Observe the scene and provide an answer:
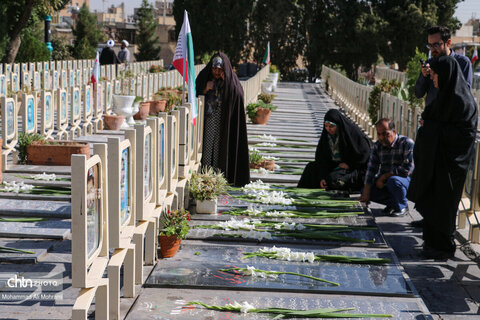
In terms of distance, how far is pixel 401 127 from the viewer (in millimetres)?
10477

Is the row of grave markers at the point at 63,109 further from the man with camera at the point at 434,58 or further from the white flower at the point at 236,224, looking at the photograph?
the man with camera at the point at 434,58

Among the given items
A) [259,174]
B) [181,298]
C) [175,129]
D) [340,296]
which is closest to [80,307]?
[181,298]

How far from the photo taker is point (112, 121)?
12.3 m

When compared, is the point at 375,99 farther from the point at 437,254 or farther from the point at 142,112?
the point at 437,254

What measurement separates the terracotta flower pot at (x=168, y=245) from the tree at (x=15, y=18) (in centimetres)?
2110

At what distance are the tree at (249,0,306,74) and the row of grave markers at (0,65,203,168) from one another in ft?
95.7

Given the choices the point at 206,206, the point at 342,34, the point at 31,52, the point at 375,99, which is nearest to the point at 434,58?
the point at 206,206

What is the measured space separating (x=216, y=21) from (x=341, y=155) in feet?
119

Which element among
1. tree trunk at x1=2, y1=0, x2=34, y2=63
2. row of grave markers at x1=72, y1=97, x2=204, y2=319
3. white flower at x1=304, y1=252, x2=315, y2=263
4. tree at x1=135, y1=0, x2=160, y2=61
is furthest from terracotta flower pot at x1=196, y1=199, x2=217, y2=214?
tree at x1=135, y1=0, x2=160, y2=61

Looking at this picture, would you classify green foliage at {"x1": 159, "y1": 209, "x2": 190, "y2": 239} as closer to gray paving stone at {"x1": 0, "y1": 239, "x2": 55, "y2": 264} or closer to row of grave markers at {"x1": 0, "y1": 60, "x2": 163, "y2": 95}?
gray paving stone at {"x1": 0, "y1": 239, "x2": 55, "y2": 264}

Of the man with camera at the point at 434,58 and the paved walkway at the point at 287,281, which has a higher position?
the man with camera at the point at 434,58

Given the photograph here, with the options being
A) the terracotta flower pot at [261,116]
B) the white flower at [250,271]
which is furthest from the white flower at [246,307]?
the terracotta flower pot at [261,116]

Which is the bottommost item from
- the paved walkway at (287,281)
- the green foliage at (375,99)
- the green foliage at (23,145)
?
the paved walkway at (287,281)

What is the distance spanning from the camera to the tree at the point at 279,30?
4400cm
